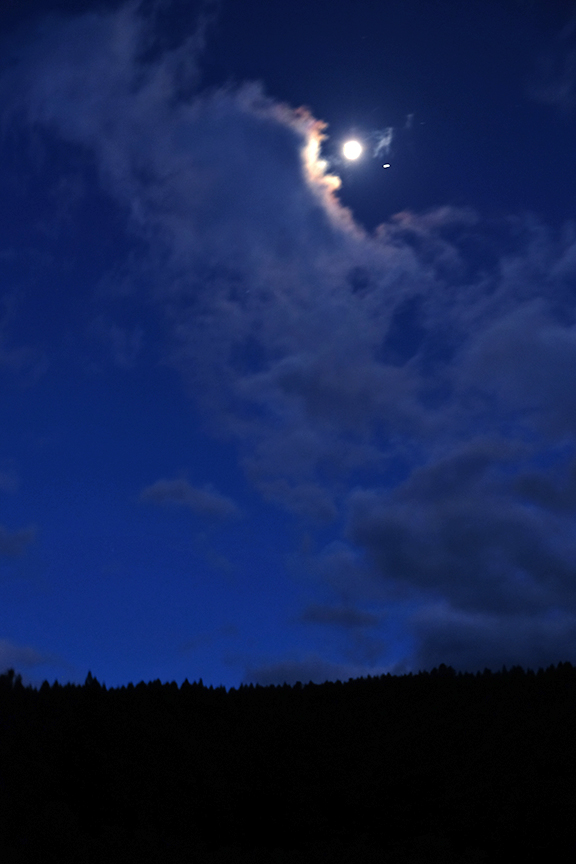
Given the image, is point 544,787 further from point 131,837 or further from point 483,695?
point 131,837

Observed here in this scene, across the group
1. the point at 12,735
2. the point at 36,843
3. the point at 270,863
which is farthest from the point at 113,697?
the point at 270,863

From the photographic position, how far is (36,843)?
1134cm

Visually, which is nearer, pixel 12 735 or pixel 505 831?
pixel 505 831

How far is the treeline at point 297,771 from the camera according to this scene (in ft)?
37.6

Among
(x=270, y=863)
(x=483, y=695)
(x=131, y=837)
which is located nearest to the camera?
(x=270, y=863)

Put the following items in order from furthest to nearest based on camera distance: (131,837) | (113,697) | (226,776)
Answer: (113,697)
(226,776)
(131,837)

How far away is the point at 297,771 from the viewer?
1420 centimetres

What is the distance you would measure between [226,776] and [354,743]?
2499mm

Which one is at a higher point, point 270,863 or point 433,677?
point 433,677

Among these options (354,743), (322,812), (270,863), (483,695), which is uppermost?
(483,695)

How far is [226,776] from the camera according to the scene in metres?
14.3

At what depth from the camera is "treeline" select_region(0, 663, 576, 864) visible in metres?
11.5

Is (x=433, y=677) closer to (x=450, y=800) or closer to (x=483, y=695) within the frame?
(x=483, y=695)

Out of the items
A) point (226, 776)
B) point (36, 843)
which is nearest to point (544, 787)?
point (226, 776)
